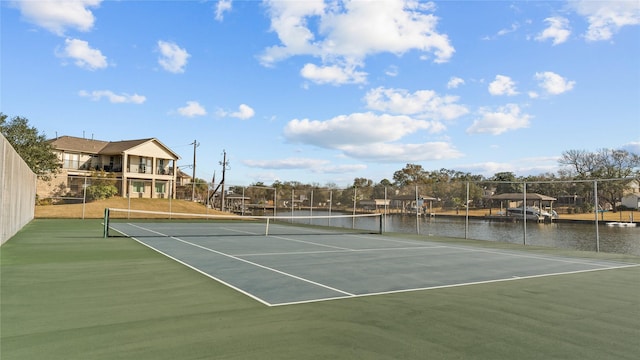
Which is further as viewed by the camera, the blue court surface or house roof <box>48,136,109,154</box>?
house roof <box>48,136,109,154</box>

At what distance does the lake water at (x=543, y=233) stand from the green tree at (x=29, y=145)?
994 inches

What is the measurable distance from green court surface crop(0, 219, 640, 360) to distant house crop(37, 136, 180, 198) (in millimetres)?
36355

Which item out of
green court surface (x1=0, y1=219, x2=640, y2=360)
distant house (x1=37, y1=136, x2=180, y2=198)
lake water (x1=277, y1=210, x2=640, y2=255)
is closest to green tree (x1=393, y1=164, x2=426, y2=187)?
distant house (x1=37, y1=136, x2=180, y2=198)

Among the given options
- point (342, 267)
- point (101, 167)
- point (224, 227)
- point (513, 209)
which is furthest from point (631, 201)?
point (101, 167)

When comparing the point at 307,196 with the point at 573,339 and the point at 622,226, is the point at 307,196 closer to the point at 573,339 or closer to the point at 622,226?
the point at 622,226

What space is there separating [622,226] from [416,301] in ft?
55.6

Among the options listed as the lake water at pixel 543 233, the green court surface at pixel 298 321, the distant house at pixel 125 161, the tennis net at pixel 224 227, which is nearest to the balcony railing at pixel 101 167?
the distant house at pixel 125 161

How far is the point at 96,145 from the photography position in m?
44.2

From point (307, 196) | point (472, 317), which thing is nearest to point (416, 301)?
point (472, 317)

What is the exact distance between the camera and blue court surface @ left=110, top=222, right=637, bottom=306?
6.43 meters

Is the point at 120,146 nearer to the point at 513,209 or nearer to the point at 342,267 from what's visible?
the point at 513,209

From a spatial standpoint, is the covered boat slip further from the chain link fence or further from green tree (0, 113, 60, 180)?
green tree (0, 113, 60, 180)

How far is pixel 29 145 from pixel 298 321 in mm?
31348

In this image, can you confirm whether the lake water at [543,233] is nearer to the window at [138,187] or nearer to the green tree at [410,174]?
the window at [138,187]
